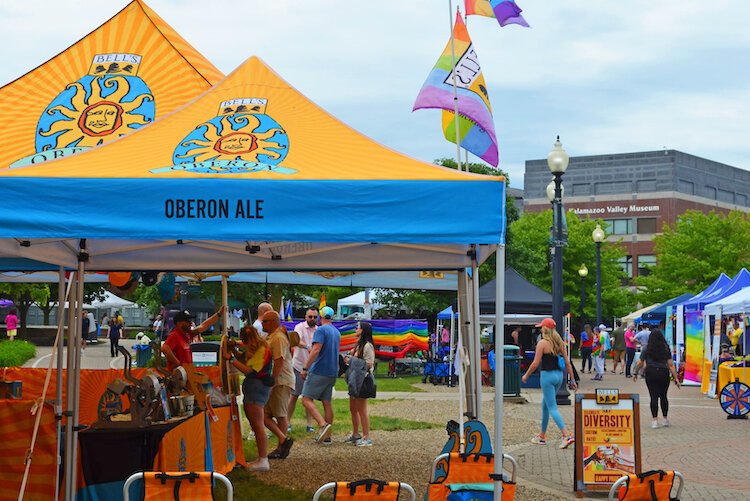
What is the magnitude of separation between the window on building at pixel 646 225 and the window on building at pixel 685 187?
15.5ft

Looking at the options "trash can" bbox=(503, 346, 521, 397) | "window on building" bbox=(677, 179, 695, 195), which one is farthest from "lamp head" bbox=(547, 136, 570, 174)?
"window on building" bbox=(677, 179, 695, 195)

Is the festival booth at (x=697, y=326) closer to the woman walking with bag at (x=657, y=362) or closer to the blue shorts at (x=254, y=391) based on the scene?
the woman walking with bag at (x=657, y=362)

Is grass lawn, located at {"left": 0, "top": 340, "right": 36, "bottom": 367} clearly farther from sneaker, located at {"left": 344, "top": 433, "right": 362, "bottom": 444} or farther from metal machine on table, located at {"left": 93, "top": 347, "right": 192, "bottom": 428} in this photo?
metal machine on table, located at {"left": 93, "top": 347, "right": 192, "bottom": 428}

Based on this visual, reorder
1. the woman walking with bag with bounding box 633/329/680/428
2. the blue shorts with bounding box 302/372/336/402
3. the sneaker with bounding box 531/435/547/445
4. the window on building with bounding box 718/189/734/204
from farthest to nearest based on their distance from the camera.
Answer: the window on building with bounding box 718/189/734/204 < the woman walking with bag with bounding box 633/329/680/428 < the sneaker with bounding box 531/435/547/445 < the blue shorts with bounding box 302/372/336/402

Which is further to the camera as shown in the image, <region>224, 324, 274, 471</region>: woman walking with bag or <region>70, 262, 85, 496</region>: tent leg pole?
<region>224, 324, 274, 471</region>: woman walking with bag

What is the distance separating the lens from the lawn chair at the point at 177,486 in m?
5.85

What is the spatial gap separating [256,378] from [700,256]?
55.6 metres

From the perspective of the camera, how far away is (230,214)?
690 cm

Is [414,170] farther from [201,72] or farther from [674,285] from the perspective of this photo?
[674,285]

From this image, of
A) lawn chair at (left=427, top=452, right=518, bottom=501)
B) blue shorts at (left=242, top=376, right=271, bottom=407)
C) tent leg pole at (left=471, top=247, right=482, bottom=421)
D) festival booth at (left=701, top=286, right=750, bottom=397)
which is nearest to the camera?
lawn chair at (left=427, top=452, right=518, bottom=501)

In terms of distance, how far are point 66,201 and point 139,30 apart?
504 cm

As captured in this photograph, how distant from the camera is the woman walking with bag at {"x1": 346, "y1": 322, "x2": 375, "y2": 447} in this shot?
518 inches

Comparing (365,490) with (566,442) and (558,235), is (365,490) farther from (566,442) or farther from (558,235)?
(558,235)

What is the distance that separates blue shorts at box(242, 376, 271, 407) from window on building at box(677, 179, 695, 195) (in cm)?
9073
